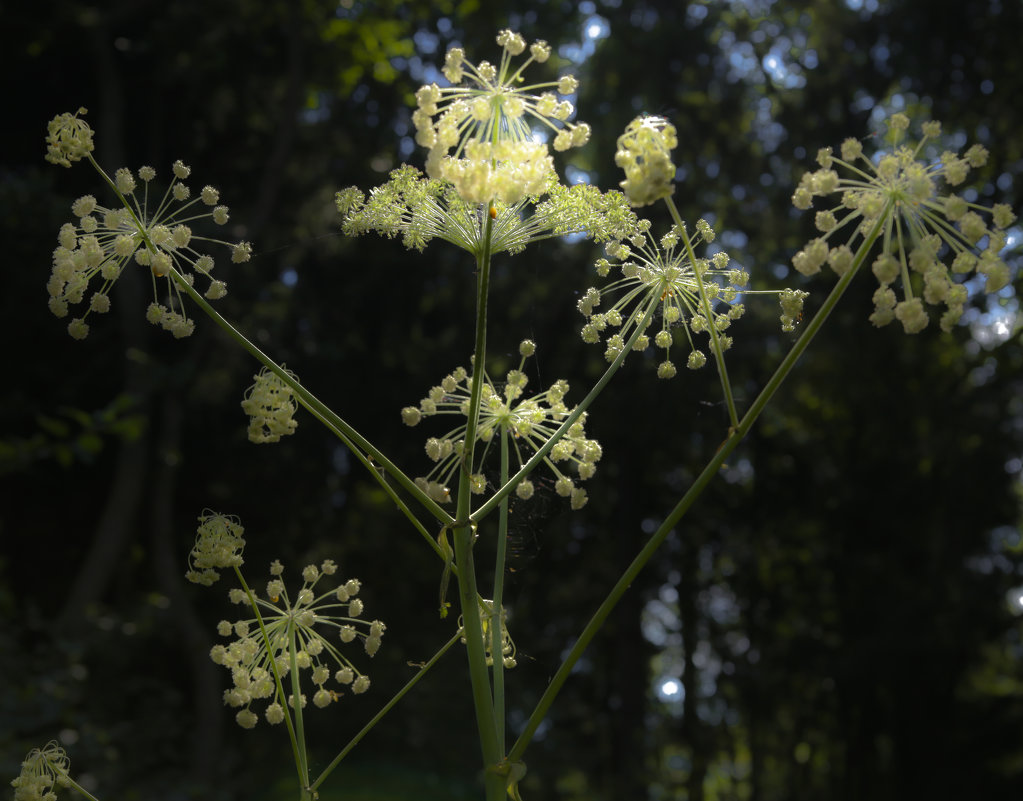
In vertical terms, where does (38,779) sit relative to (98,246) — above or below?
below

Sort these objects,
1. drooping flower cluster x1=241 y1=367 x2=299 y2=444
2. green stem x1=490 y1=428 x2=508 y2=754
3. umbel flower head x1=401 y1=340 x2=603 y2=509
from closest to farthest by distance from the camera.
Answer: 1. green stem x1=490 y1=428 x2=508 y2=754
2. drooping flower cluster x1=241 y1=367 x2=299 y2=444
3. umbel flower head x1=401 y1=340 x2=603 y2=509

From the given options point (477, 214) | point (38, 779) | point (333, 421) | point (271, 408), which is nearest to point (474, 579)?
point (333, 421)

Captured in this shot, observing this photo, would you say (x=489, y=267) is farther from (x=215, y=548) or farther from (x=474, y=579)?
(x=215, y=548)

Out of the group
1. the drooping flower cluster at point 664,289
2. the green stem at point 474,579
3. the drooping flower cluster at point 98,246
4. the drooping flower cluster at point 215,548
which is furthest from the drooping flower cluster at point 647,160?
the drooping flower cluster at point 215,548

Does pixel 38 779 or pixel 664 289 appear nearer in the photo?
pixel 38 779

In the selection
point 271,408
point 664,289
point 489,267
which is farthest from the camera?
point 664,289

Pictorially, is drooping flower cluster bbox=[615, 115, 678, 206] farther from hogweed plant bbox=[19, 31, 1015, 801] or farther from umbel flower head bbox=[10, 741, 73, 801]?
umbel flower head bbox=[10, 741, 73, 801]

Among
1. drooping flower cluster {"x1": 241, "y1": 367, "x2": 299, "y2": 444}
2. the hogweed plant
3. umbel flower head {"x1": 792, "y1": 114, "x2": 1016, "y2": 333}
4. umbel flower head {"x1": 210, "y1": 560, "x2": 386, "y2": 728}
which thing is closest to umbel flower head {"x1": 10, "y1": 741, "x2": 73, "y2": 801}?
the hogweed plant
